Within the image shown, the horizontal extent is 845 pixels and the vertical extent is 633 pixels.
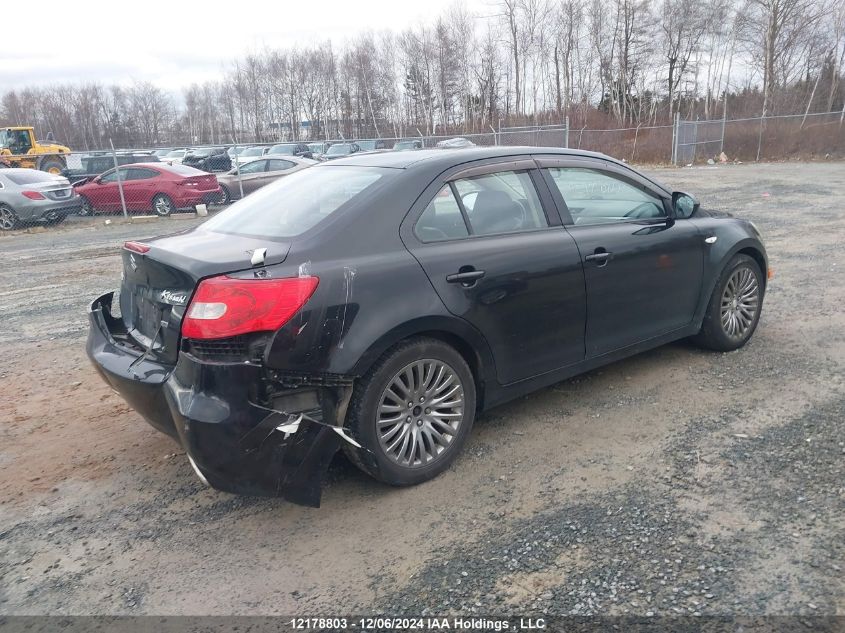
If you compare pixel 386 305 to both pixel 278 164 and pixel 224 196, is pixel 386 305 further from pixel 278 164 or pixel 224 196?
pixel 278 164

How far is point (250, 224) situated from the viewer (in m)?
3.61

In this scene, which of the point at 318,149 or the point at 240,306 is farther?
the point at 318,149

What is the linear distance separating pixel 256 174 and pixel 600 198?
15.8 m

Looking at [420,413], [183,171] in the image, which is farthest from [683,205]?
[183,171]

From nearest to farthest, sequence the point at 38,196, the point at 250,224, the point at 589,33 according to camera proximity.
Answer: the point at 250,224 → the point at 38,196 → the point at 589,33

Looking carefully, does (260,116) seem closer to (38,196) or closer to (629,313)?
(38,196)

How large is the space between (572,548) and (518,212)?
75.2 inches

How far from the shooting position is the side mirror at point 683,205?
452 centimetres

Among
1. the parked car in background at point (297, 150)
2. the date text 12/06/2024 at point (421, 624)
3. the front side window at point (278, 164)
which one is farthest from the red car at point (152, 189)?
the date text 12/06/2024 at point (421, 624)

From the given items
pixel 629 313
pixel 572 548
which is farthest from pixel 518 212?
pixel 572 548

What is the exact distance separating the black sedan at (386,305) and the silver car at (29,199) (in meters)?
14.0

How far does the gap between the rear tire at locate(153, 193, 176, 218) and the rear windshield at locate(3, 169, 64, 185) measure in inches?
91.3

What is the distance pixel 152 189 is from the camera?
17000mm

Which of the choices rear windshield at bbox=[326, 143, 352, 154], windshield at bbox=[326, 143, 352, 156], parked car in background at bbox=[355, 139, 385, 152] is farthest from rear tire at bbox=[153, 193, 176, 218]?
rear windshield at bbox=[326, 143, 352, 154]
